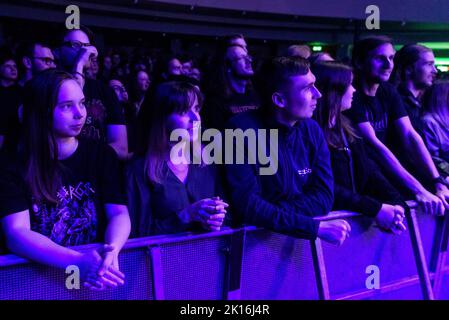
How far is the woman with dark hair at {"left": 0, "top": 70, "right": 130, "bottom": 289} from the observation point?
5.57 feet

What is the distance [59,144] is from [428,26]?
53.3ft

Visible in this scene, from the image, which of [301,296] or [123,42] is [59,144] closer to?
[301,296]

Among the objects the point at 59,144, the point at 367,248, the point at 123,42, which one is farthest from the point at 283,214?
the point at 123,42

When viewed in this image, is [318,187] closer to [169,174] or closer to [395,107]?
[169,174]

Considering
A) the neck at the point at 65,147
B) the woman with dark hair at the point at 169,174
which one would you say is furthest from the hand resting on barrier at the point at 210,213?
the neck at the point at 65,147

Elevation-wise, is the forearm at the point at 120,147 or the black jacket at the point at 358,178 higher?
the forearm at the point at 120,147

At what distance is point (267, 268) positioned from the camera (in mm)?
2090

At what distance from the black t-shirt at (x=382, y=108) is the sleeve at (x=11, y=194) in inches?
77.1

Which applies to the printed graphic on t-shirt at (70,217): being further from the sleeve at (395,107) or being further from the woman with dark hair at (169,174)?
the sleeve at (395,107)

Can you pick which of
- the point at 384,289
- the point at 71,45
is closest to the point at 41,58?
the point at 71,45

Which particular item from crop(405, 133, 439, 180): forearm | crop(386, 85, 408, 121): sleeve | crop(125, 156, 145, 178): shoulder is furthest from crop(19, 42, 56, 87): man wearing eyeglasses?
crop(405, 133, 439, 180): forearm

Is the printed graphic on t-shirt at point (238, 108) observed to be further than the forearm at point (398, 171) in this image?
Yes

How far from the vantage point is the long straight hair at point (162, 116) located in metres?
2.14

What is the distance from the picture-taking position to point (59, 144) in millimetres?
1920
